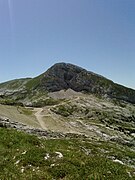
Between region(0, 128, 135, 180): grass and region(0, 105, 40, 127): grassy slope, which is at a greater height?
region(0, 128, 135, 180): grass

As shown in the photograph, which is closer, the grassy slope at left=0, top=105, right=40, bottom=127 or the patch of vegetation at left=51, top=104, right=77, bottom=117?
the grassy slope at left=0, top=105, right=40, bottom=127

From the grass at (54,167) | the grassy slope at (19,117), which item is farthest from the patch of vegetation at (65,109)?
the grass at (54,167)

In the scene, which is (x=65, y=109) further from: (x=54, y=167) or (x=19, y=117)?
(x=54, y=167)

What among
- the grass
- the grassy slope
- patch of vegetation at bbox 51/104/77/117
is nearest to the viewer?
the grass

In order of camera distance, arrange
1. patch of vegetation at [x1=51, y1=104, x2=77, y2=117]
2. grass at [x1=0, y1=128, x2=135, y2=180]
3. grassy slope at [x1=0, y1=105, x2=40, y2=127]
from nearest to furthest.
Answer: grass at [x1=0, y1=128, x2=135, y2=180] → grassy slope at [x1=0, y1=105, x2=40, y2=127] → patch of vegetation at [x1=51, y1=104, x2=77, y2=117]

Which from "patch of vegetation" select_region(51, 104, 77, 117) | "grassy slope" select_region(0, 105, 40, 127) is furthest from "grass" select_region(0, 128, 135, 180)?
"patch of vegetation" select_region(51, 104, 77, 117)

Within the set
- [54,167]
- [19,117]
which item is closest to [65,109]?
[19,117]

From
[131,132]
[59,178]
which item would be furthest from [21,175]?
[131,132]

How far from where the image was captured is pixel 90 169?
2053 cm

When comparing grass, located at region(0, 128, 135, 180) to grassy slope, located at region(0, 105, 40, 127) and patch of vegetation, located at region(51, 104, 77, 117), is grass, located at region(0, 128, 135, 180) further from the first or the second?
patch of vegetation, located at region(51, 104, 77, 117)

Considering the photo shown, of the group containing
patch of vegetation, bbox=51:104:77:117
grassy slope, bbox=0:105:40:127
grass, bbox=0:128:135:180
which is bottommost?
patch of vegetation, bbox=51:104:77:117

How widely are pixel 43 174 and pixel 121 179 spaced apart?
18.3 ft

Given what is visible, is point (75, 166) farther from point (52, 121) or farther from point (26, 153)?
point (52, 121)

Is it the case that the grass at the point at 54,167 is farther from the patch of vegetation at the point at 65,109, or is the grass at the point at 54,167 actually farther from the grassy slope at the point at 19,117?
the patch of vegetation at the point at 65,109
